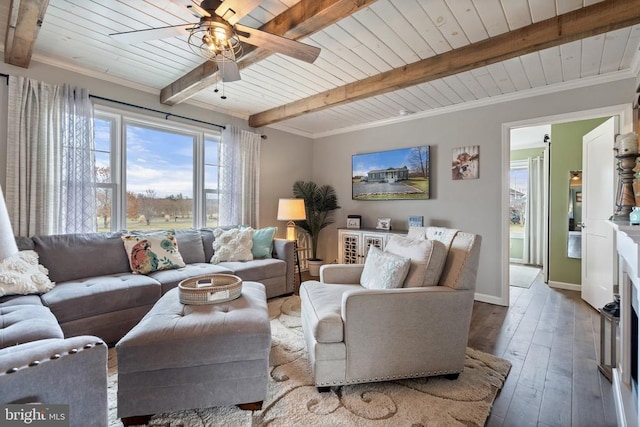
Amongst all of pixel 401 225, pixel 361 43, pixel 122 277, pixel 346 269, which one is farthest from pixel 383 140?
pixel 122 277

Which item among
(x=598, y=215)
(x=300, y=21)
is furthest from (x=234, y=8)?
(x=598, y=215)

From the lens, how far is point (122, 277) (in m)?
2.59

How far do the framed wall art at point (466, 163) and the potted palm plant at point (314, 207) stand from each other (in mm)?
1934

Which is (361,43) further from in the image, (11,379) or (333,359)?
(11,379)

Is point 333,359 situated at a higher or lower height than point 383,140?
lower

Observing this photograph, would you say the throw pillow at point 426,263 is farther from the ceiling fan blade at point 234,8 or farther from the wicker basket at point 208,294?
the ceiling fan blade at point 234,8

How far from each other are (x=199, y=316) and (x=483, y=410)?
167 cm

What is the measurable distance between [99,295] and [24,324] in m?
0.69

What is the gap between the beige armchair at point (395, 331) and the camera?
66.4 inches

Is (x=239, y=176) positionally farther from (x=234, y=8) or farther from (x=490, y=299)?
(x=490, y=299)

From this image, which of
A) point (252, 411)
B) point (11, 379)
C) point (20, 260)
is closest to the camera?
point (11, 379)

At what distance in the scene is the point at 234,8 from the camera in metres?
1.55

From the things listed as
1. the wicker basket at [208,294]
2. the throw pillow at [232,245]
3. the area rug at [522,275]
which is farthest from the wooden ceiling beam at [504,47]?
the area rug at [522,275]

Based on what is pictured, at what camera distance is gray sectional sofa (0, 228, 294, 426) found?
95 cm
